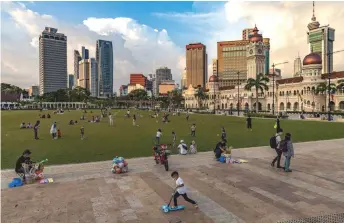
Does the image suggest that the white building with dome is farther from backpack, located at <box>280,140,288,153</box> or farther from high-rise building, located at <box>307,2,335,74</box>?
high-rise building, located at <box>307,2,335,74</box>

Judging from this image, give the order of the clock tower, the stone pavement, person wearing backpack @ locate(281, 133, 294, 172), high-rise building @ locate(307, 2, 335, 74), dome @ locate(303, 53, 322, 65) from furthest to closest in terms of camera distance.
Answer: high-rise building @ locate(307, 2, 335, 74), the clock tower, dome @ locate(303, 53, 322, 65), person wearing backpack @ locate(281, 133, 294, 172), the stone pavement

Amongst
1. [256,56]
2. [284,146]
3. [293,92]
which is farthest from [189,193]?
[256,56]

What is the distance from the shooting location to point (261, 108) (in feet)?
371

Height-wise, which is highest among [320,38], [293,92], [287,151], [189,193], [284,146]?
[320,38]

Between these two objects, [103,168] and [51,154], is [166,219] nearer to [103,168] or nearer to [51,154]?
[103,168]

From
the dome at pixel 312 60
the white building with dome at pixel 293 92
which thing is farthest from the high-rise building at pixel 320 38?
the dome at pixel 312 60

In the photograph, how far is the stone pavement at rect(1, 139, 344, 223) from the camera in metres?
8.14

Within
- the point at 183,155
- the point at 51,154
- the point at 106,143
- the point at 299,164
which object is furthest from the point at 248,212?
the point at 106,143

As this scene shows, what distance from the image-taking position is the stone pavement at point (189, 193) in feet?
26.7

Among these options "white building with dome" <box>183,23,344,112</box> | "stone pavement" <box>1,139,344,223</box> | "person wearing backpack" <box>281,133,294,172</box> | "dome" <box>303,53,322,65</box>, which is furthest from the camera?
"dome" <box>303,53,322,65</box>


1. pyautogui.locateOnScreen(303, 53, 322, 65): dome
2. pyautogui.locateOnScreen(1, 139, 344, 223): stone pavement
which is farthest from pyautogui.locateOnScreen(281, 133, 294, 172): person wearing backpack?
pyautogui.locateOnScreen(303, 53, 322, 65): dome

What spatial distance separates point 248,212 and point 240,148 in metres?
11.4

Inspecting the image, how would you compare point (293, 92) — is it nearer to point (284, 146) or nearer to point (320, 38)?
point (284, 146)

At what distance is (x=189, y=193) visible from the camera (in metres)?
9.91
